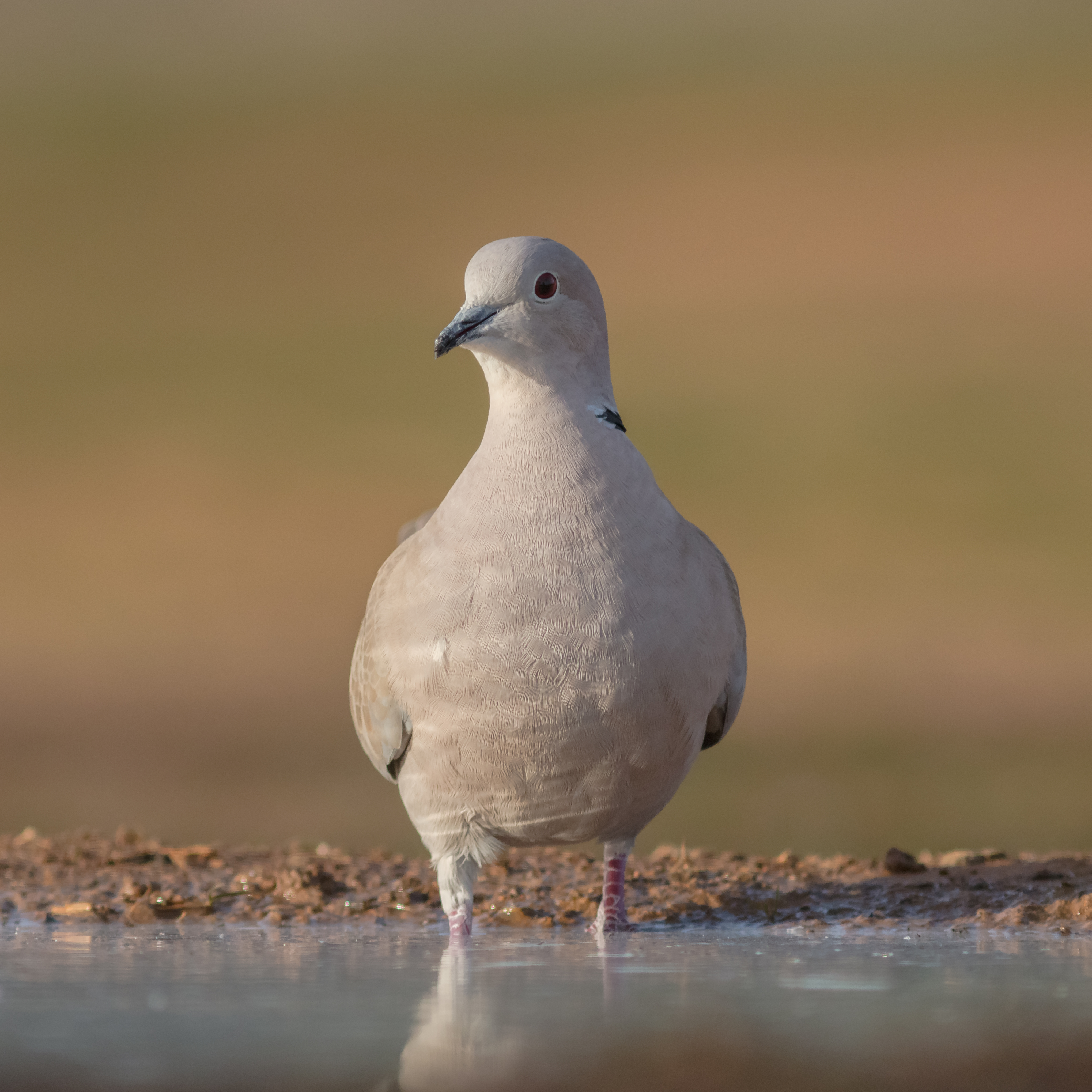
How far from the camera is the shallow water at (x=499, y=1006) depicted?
263cm

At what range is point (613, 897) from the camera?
Answer: 209 inches

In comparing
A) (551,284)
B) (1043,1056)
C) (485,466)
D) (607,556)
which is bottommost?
(1043,1056)

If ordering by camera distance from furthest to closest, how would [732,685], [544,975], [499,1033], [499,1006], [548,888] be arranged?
[548,888] → [732,685] → [544,975] → [499,1006] → [499,1033]

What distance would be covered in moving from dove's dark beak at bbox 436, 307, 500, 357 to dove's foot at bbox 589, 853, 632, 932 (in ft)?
5.91

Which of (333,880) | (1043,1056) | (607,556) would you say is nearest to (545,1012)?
(1043,1056)

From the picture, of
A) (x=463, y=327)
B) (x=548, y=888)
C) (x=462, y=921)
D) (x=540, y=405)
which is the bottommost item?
(x=462, y=921)

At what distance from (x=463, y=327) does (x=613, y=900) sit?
1.95m

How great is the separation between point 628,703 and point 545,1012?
179cm

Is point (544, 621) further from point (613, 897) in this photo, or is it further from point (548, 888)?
point (548, 888)

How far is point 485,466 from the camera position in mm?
5055

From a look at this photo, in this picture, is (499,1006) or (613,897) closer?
(499,1006)

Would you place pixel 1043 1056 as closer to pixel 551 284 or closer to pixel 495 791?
pixel 495 791

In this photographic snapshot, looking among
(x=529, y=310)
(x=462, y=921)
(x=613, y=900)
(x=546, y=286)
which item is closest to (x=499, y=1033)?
(x=462, y=921)

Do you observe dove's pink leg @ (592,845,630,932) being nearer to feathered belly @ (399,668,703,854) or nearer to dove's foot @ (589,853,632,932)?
dove's foot @ (589,853,632,932)
